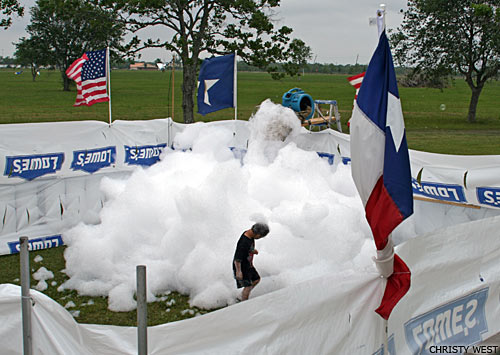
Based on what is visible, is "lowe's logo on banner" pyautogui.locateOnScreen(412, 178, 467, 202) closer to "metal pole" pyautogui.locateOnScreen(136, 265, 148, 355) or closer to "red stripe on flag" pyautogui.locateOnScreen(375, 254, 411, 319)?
"red stripe on flag" pyautogui.locateOnScreen(375, 254, 411, 319)

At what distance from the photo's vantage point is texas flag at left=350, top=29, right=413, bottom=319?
3.79 metres

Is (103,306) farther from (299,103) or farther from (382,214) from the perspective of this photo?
(299,103)

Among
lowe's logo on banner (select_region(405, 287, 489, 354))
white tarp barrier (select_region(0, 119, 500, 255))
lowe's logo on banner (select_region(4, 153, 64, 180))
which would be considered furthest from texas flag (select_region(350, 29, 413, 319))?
lowe's logo on banner (select_region(4, 153, 64, 180))

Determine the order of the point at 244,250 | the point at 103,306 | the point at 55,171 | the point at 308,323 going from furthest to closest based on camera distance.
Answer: the point at 55,171 < the point at 103,306 < the point at 244,250 < the point at 308,323

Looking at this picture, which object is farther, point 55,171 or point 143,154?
point 143,154

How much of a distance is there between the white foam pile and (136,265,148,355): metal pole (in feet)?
11.5

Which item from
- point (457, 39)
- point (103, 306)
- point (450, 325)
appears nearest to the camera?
point (450, 325)

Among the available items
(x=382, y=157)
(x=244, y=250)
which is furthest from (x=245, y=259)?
(x=382, y=157)

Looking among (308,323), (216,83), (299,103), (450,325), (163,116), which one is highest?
(216,83)

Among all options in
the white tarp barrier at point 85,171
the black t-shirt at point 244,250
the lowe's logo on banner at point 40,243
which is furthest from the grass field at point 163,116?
the black t-shirt at point 244,250

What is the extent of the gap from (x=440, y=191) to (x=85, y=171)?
6120 millimetres

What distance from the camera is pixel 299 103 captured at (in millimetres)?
16016

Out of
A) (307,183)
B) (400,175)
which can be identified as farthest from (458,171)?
Answer: (400,175)

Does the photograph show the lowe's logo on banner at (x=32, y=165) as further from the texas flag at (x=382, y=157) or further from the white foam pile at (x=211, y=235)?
the texas flag at (x=382, y=157)
